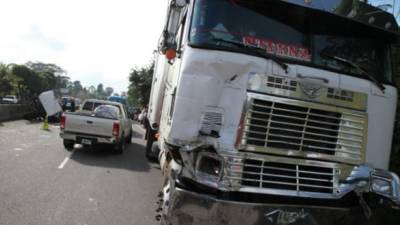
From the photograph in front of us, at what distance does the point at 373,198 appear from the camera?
5.04 m

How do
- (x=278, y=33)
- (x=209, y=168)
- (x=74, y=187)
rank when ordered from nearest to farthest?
(x=209, y=168) < (x=278, y=33) < (x=74, y=187)

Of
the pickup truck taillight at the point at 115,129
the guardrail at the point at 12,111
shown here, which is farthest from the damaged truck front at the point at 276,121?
the guardrail at the point at 12,111

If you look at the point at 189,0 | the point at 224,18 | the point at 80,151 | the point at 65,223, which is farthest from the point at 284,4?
the point at 80,151

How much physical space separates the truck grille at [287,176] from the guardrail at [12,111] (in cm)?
2263

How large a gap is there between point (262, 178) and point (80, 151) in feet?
33.6

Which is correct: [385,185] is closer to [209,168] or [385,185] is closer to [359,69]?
[359,69]

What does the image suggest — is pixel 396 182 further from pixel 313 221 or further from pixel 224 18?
pixel 224 18

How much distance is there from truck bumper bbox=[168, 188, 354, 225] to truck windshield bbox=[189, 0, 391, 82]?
1630 mm

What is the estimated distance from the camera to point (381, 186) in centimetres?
476

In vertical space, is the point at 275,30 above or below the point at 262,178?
above

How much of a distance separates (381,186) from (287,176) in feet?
3.64

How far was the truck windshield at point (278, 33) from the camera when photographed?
15.9ft

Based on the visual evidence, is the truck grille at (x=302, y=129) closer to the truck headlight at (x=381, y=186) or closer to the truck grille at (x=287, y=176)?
the truck grille at (x=287, y=176)

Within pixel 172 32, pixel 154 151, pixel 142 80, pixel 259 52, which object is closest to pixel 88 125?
pixel 154 151
